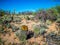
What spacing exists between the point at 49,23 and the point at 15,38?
152 inches

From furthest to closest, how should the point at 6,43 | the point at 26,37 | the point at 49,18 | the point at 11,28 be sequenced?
the point at 49,18 → the point at 11,28 → the point at 26,37 → the point at 6,43

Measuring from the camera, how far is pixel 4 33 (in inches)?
348

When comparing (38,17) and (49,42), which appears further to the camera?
(38,17)

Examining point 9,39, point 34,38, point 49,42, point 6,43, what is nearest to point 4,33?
point 9,39

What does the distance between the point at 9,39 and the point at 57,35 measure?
3097 millimetres

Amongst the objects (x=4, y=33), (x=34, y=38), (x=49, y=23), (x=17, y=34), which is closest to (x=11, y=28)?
(x=4, y=33)

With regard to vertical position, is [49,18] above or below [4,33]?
above

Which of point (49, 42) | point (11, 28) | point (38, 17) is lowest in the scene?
point (49, 42)

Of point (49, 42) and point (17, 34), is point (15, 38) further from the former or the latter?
point (49, 42)

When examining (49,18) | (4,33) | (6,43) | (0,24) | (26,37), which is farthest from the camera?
(49,18)

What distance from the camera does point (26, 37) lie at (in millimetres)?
7996

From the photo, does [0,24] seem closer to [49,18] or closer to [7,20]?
[7,20]

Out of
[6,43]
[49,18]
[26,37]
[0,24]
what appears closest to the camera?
[6,43]

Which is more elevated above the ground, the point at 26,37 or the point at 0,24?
the point at 0,24
